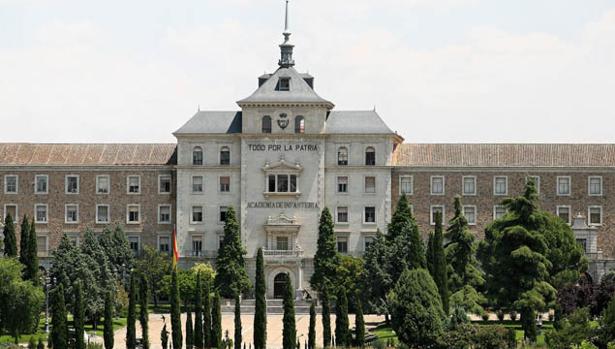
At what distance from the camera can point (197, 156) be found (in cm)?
10962

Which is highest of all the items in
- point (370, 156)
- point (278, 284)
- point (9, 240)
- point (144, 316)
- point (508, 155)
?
point (508, 155)

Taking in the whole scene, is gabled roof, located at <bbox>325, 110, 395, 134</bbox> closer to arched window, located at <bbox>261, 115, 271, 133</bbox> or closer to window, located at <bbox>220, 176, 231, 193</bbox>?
arched window, located at <bbox>261, 115, 271, 133</bbox>

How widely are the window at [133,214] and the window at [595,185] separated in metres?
29.6

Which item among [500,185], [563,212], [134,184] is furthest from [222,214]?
[563,212]

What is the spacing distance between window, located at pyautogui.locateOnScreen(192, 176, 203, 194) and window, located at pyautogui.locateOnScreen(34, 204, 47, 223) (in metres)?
10.3

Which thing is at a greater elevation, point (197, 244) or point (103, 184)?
point (103, 184)

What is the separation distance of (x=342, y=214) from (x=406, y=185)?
4609 mm

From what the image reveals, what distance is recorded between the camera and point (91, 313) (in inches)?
3617

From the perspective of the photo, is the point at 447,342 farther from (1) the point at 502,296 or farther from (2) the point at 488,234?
(2) the point at 488,234

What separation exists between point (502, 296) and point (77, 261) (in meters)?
24.1

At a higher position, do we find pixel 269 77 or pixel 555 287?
pixel 269 77

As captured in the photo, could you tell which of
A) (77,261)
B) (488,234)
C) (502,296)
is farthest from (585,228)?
(77,261)

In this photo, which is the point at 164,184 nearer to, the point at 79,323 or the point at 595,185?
the point at 595,185

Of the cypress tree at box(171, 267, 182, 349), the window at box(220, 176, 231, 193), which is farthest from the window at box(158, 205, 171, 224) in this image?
the cypress tree at box(171, 267, 182, 349)
